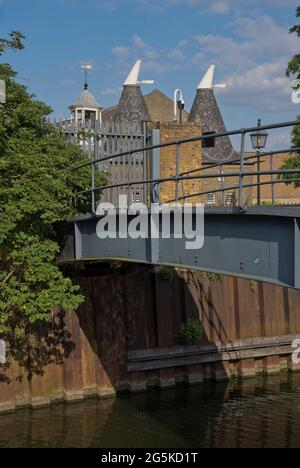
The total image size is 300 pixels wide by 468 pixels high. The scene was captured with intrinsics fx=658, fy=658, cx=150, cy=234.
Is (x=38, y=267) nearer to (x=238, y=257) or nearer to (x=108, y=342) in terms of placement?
(x=108, y=342)

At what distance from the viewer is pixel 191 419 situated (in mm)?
14828

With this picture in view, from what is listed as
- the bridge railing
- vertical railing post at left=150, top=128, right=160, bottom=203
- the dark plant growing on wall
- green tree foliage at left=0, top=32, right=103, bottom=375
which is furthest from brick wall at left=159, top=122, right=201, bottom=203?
vertical railing post at left=150, top=128, right=160, bottom=203

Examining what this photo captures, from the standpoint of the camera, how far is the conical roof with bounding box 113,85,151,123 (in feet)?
131

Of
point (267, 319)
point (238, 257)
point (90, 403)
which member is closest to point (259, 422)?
point (90, 403)

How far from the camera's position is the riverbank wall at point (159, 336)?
51.2ft

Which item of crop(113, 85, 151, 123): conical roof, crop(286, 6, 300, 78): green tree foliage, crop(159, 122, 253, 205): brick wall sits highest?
crop(113, 85, 151, 123): conical roof

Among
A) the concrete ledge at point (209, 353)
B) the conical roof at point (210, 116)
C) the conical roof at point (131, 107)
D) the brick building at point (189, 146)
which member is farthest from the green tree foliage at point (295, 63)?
the conical roof at point (210, 116)

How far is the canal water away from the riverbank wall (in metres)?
0.48

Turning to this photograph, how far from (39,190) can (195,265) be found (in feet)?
15.4

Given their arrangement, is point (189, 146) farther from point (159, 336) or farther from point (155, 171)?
point (155, 171)

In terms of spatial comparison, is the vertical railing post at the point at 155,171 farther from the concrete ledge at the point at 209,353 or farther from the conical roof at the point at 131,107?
the conical roof at the point at 131,107

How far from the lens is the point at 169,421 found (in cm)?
1455

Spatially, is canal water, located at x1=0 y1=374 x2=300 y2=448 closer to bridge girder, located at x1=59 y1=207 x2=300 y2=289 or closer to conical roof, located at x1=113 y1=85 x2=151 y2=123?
bridge girder, located at x1=59 y1=207 x2=300 y2=289

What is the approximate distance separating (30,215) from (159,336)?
5749 mm
